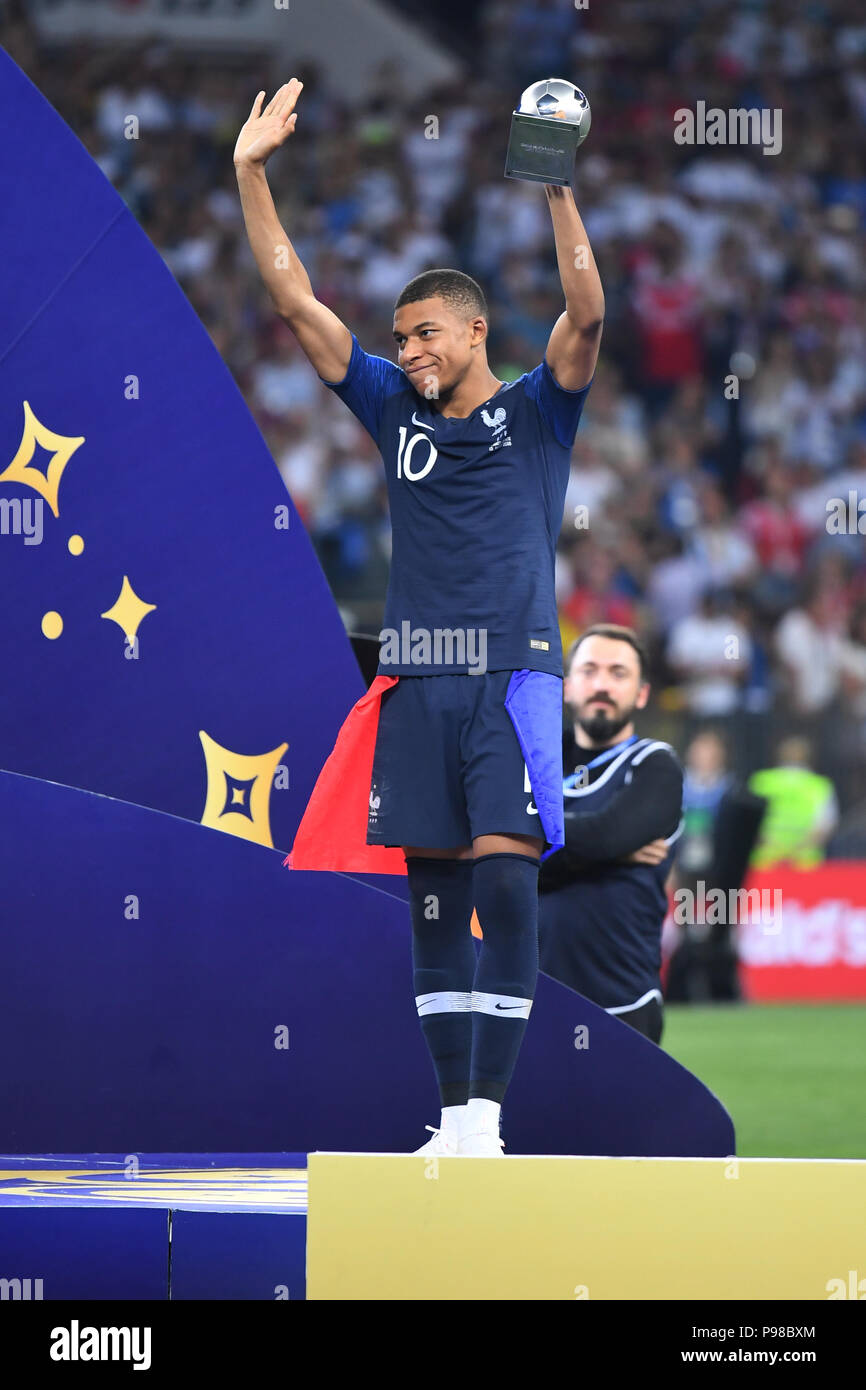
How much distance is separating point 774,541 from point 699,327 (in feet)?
7.35

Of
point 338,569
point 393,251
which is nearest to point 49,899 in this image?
point 338,569

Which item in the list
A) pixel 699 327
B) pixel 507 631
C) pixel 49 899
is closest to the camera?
pixel 507 631

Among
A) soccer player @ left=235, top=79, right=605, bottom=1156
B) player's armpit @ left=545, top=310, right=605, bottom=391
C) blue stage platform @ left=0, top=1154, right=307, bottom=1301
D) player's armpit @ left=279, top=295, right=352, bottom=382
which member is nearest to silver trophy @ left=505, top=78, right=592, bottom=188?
soccer player @ left=235, top=79, right=605, bottom=1156

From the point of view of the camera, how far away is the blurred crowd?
13.8 m

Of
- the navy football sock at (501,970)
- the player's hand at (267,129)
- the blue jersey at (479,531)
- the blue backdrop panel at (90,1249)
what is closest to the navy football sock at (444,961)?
the navy football sock at (501,970)

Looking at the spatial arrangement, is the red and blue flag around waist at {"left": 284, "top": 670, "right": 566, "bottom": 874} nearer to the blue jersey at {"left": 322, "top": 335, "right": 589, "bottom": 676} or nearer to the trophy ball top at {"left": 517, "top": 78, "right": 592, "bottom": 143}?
the blue jersey at {"left": 322, "top": 335, "right": 589, "bottom": 676}

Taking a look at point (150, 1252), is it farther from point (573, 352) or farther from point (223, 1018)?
point (573, 352)

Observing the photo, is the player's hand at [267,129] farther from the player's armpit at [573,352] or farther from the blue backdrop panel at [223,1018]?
the blue backdrop panel at [223,1018]

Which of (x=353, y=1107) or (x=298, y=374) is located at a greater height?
(x=298, y=374)

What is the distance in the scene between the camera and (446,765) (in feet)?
13.2

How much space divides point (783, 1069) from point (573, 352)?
666 cm

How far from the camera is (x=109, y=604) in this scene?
475 cm

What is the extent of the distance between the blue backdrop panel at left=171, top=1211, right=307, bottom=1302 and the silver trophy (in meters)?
2.07
